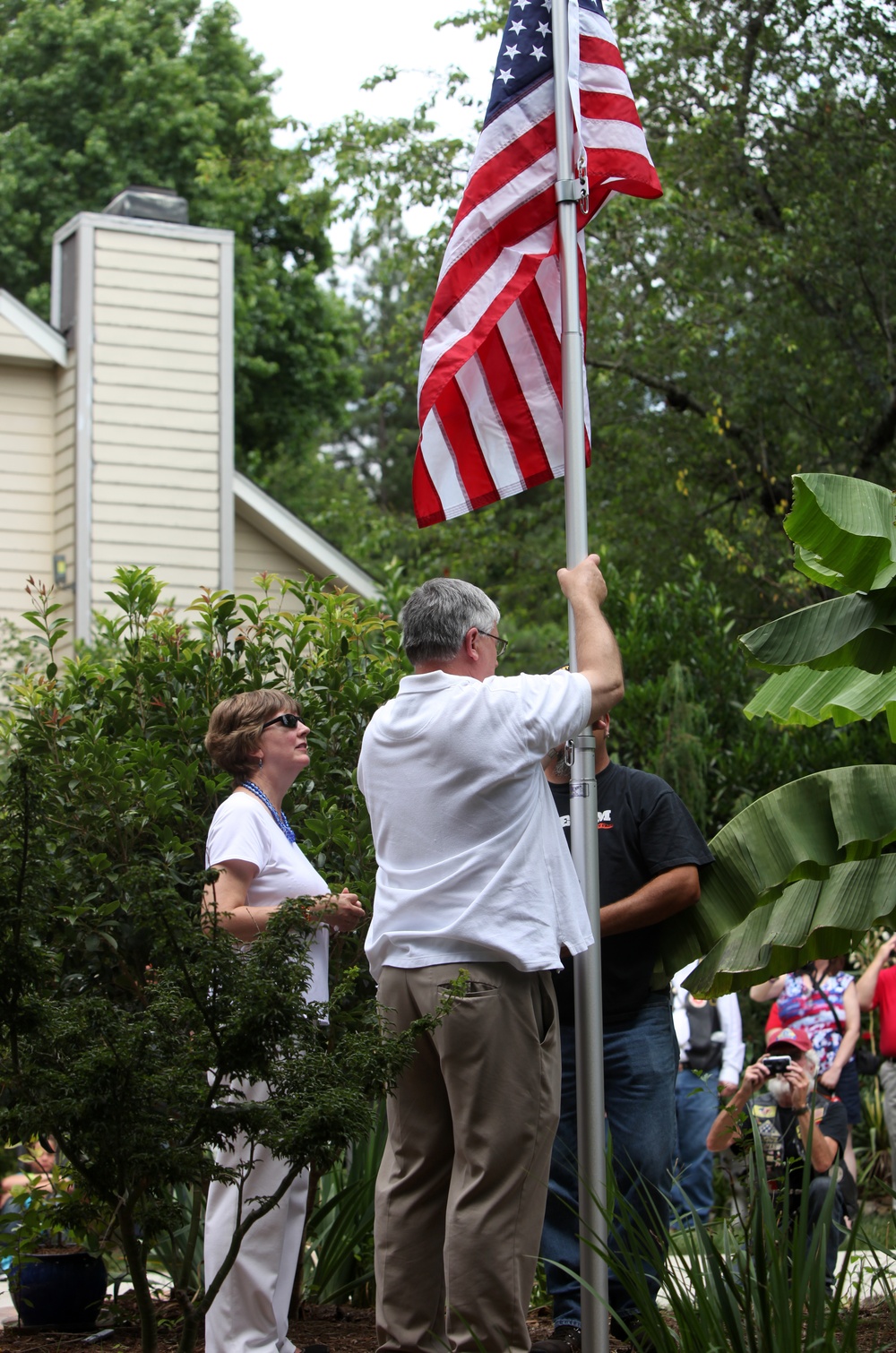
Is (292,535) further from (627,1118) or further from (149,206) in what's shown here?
(627,1118)

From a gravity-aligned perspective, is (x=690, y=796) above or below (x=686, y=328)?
below

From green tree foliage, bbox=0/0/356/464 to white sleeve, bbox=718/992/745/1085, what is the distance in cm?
2138

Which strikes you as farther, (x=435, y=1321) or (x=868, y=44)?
(x=868, y=44)

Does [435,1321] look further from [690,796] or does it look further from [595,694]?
[690,796]

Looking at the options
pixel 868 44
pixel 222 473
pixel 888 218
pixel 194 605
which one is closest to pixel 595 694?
pixel 194 605

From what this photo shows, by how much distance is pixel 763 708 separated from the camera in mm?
6059

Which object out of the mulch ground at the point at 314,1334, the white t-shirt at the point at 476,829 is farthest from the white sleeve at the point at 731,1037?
the white t-shirt at the point at 476,829

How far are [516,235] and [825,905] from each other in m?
2.75

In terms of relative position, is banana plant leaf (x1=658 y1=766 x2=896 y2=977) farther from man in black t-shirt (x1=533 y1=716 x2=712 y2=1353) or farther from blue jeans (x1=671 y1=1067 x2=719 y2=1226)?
blue jeans (x1=671 y1=1067 x2=719 y2=1226)

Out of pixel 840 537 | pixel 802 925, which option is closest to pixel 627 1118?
pixel 802 925

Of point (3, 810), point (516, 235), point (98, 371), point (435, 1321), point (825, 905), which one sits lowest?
point (435, 1321)

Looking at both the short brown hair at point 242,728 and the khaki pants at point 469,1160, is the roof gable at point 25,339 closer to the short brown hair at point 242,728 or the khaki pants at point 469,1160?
the short brown hair at point 242,728

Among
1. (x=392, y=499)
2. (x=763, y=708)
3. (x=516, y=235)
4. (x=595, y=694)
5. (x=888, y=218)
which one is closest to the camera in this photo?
(x=595, y=694)

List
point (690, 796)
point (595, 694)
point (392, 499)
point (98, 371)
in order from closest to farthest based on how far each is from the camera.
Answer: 1. point (595, 694)
2. point (690, 796)
3. point (98, 371)
4. point (392, 499)
